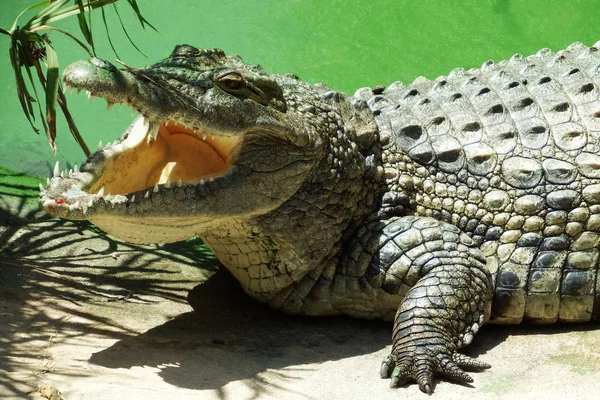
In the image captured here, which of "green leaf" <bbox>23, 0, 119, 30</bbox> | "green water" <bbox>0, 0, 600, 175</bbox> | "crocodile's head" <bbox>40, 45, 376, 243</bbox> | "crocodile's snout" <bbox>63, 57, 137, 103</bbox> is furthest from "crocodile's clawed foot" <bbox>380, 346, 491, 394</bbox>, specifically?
"green water" <bbox>0, 0, 600, 175</bbox>

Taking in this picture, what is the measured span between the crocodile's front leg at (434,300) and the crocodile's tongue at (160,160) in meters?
1.02

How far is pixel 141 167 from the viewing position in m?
4.07

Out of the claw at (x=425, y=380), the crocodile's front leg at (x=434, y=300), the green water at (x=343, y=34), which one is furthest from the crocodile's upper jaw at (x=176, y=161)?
the green water at (x=343, y=34)

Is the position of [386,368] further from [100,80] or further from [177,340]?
[100,80]

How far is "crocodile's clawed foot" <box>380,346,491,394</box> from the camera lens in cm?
356

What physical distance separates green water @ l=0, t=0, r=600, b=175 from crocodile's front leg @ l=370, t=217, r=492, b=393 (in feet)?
9.26

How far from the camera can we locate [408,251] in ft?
13.5

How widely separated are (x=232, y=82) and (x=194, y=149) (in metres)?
Result: 0.58

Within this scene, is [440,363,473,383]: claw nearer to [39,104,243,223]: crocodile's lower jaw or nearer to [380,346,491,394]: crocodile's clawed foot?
[380,346,491,394]: crocodile's clawed foot

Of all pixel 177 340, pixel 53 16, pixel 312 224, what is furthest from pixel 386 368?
pixel 53 16

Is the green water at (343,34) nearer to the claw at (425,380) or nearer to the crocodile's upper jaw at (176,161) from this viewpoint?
the crocodile's upper jaw at (176,161)

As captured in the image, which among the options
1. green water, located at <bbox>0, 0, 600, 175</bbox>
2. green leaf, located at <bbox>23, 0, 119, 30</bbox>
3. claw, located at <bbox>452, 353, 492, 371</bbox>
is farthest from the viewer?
green water, located at <bbox>0, 0, 600, 175</bbox>

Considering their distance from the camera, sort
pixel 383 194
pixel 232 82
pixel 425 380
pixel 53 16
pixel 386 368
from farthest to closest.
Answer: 1. pixel 383 194
2. pixel 53 16
3. pixel 232 82
4. pixel 386 368
5. pixel 425 380

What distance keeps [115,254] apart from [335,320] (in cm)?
143
